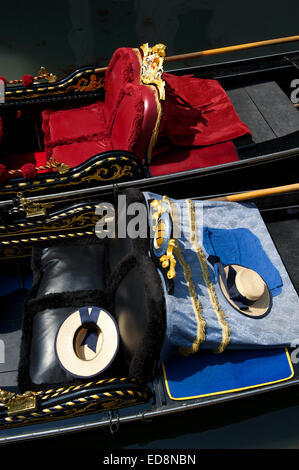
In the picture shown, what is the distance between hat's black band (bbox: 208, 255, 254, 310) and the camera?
2.28 meters

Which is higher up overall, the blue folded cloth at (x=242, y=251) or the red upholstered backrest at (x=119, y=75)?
the red upholstered backrest at (x=119, y=75)

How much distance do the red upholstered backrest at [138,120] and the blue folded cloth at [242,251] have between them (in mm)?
771

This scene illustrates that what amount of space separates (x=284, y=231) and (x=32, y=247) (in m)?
1.92

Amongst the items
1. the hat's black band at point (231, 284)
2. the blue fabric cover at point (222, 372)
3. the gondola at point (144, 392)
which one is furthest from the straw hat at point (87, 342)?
the hat's black band at point (231, 284)

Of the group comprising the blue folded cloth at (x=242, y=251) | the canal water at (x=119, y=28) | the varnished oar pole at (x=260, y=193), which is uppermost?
the canal water at (x=119, y=28)

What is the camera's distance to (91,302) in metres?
2.40

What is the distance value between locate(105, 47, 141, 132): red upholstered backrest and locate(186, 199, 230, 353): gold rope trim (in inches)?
44.0

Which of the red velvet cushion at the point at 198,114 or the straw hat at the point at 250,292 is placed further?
the red velvet cushion at the point at 198,114

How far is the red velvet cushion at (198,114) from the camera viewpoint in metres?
3.01

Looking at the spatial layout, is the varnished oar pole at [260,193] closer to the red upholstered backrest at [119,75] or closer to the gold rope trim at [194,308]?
the gold rope trim at [194,308]

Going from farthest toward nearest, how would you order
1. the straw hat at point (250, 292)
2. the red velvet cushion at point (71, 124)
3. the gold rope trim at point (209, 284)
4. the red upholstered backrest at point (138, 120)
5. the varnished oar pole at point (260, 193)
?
the red velvet cushion at point (71, 124) < the varnished oar pole at point (260, 193) < the red upholstered backrest at point (138, 120) < the straw hat at point (250, 292) < the gold rope trim at point (209, 284)

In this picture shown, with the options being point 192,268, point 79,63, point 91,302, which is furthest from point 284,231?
point 79,63

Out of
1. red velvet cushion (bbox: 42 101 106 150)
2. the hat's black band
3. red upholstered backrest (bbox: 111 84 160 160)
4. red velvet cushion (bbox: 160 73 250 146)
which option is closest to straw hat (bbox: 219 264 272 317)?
the hat's black band

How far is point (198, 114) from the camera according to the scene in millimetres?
3191
